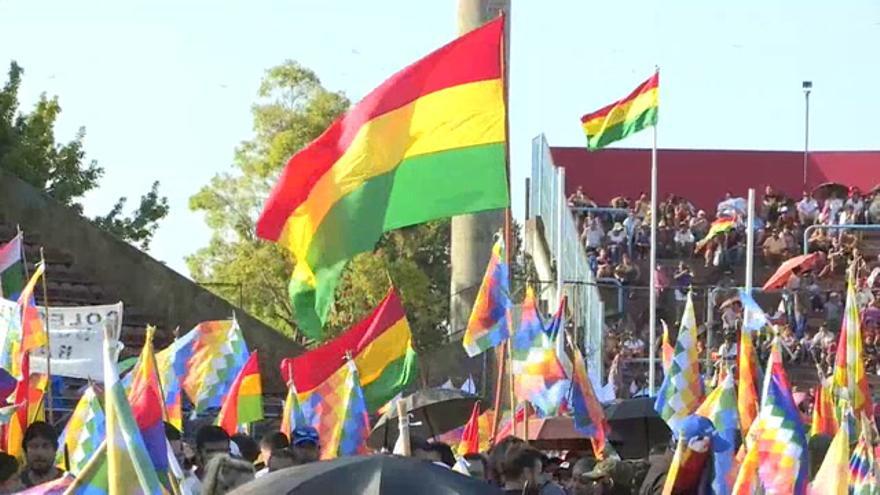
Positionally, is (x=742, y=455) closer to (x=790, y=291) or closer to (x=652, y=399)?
(x=652, y=399)

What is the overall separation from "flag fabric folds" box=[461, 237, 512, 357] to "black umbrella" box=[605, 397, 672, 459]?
1514 mm

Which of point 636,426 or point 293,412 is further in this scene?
point 636,426

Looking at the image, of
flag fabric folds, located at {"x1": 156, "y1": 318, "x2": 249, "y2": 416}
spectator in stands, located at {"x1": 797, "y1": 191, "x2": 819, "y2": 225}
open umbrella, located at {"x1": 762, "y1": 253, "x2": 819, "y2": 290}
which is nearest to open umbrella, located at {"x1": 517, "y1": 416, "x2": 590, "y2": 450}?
flag fabric folds, located at {"x1": 156, "y1": 318, "x2": 249, "y2": 416}

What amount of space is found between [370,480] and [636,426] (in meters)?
12.1

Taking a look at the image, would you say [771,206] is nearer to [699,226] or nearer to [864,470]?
[699,226]

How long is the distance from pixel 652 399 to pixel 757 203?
1863 cm

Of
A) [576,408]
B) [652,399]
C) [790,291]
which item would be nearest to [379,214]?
[576,408]

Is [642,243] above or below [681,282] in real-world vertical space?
above

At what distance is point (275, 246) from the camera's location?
1786 inches

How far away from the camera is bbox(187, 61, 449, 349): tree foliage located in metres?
45.2

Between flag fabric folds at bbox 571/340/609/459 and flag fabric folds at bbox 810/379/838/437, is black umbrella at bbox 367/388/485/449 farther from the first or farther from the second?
flag fabric folds at bbox 810/379/838/437

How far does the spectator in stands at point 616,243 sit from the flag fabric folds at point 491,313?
15.6 meters

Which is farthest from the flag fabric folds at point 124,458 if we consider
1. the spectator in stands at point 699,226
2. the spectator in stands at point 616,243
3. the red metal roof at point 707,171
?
the red metal roof at point 707,171

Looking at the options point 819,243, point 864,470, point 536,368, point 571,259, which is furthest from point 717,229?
point 864,470
